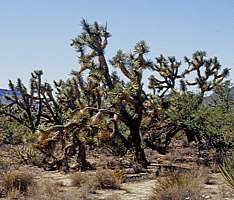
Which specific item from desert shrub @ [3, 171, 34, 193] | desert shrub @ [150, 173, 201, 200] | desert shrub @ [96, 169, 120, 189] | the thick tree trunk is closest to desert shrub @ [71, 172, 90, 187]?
desert shrub @ [96, 169, 120, 189]

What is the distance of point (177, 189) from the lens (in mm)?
10328

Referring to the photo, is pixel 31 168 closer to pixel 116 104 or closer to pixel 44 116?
pixel 116 104

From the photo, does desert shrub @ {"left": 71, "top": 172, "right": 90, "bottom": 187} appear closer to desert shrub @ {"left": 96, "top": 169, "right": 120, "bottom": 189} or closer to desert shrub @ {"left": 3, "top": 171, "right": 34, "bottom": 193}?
desert shrub @ {"left": 96, "top": 169, "right": 120, "bottom": 189}

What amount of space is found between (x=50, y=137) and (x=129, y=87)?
3.42 metres

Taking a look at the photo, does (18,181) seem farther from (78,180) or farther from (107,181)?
(107,181)

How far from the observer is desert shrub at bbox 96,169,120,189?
12875 mm

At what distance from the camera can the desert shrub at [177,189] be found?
1009 centimetres

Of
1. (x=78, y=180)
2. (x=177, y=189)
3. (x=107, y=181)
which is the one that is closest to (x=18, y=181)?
(x=78, y=180)

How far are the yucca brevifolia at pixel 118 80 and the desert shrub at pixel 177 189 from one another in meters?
6.06

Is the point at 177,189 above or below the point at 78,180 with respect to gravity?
below

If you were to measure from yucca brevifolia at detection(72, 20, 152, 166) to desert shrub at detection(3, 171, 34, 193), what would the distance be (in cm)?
480

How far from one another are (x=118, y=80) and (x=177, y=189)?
8654 mm

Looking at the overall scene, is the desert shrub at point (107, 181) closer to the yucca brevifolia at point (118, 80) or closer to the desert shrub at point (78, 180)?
the desert shrub at point (78, 180)

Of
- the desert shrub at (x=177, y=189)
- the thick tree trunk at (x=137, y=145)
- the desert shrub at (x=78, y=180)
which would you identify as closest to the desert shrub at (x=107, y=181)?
the desert shrub at (x=78, y=180)
